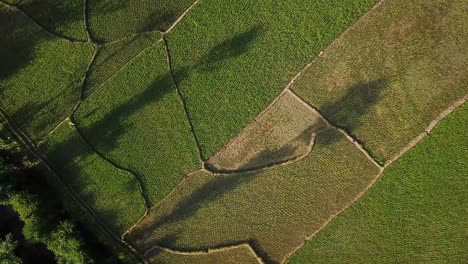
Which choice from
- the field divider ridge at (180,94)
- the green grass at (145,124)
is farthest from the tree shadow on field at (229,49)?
the green grass at (145,124)

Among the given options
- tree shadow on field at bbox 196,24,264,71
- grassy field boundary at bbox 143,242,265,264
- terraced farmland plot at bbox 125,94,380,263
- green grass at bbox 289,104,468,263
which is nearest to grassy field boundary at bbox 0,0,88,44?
tree shadow on field at bbox 196,24,264,71

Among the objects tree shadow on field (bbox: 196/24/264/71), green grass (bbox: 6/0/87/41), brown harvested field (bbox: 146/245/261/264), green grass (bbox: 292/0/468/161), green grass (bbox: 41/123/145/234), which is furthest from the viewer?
green grass (bbox: 41/123/145/234)

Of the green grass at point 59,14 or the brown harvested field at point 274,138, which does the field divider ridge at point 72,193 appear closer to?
the green grass at point 59,14

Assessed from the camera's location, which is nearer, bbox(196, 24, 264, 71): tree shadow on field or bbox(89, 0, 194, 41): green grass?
bbox(196, 24, 264, 71): tree shadow on field

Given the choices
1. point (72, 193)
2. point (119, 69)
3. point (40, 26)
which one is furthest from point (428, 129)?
point (40, 26)

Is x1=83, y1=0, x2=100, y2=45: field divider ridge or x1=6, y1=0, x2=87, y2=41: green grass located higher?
x1=6, y1=0, x2=87, y2=41: green grass

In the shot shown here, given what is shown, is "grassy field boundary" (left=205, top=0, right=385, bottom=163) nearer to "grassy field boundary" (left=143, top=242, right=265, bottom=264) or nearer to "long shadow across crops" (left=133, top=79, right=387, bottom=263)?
"long shadow across crops" (left=133, top=79, right=387, bottom=263)

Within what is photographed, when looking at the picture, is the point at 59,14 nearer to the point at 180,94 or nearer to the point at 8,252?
the point at 180,94
